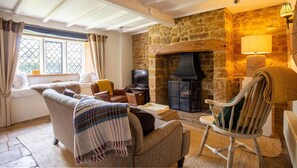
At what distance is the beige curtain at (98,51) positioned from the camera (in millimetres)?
4719

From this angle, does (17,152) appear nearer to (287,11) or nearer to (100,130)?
(100,130)

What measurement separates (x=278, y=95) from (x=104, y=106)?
4.53 ft

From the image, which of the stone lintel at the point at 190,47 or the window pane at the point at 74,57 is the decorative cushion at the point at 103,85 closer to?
the window pane at the point at 74,57

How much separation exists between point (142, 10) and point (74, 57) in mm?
2732

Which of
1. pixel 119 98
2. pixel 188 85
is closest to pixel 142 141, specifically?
Answer: pixel 119 98

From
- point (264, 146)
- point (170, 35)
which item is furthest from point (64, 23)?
point (264, 146)

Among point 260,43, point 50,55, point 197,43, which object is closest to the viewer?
point 260,43

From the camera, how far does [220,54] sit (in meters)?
3.25

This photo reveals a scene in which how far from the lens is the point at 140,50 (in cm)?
553

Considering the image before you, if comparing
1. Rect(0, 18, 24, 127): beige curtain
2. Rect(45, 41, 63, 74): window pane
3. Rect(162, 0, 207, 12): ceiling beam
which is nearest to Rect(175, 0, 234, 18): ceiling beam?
Rect(162, 0, 207, 12): ceiling beam

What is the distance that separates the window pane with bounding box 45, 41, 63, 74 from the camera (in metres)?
4.22

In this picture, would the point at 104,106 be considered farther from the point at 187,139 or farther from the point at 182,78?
the point at 182,78

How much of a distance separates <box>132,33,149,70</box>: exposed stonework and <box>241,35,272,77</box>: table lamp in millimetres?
3069

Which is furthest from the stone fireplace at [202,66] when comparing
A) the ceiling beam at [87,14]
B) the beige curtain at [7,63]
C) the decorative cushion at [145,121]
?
the beige curtain at [7,63]
